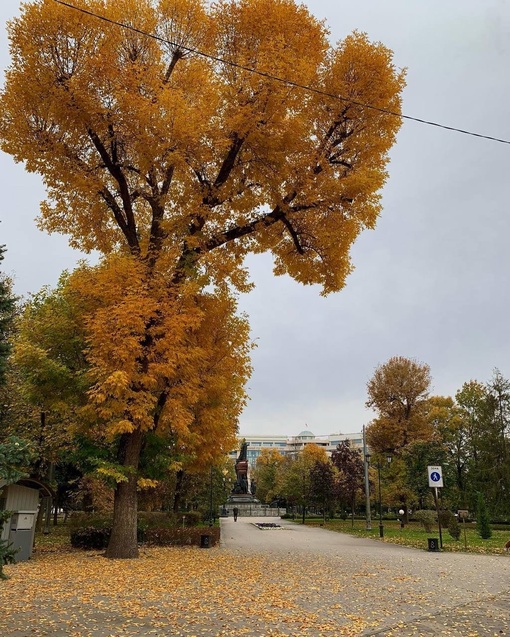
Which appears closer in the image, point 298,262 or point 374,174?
point 374,174

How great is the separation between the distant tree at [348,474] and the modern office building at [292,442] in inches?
3869

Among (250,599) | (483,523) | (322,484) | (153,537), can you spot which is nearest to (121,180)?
(250,599)

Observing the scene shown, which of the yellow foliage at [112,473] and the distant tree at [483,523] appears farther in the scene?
the distant tree at [483,523]

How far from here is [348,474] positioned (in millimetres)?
40094

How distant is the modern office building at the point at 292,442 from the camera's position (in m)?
146

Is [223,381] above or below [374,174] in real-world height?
below

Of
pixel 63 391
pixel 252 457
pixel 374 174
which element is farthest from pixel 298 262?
pixel 252 457

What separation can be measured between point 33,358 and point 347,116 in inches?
401

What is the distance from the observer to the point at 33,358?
1255cm

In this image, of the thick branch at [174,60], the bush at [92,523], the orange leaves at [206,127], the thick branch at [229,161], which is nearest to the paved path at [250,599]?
the bush at [92,523]

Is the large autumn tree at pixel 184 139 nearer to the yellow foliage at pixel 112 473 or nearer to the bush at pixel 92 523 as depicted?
the yellow foliage at pixel 112 473

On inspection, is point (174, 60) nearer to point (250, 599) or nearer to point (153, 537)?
point (250, 599)

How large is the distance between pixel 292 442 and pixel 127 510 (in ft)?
485

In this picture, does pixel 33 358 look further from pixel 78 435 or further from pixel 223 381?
pixel 223 381
